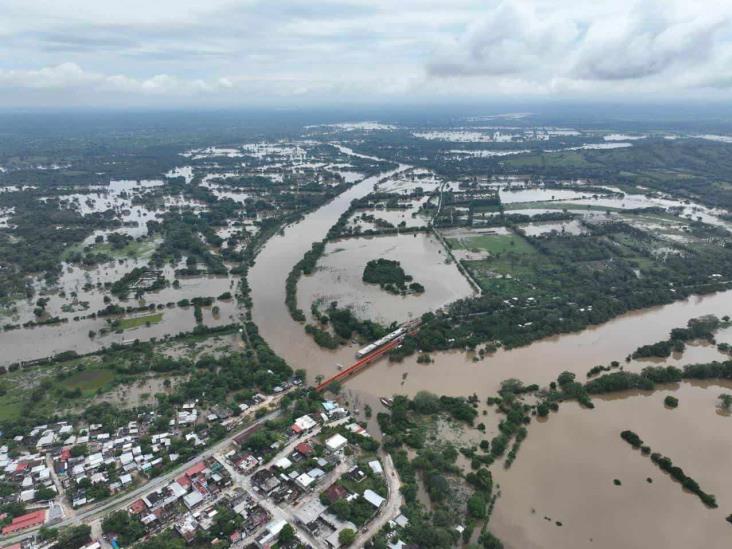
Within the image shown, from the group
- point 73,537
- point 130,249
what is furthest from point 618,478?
point 130,249

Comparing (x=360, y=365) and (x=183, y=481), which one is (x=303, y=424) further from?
(x=360, y=365)

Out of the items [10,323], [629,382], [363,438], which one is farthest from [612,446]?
[10,323]

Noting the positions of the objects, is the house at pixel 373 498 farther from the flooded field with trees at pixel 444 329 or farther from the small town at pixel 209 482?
the flooded field with trees at pixel 444 329

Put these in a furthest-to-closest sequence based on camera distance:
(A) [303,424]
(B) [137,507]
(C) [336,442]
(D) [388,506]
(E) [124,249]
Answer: (E) [124,249]
(A) [303,424]
(C) [336,442]
(D) [388,506]
(B) [137,507]

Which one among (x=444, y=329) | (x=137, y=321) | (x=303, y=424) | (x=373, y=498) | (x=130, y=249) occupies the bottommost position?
(x=373, y=498)

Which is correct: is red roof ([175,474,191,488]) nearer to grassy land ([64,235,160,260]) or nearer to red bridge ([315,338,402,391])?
red bridge ([315,338,402,391])
